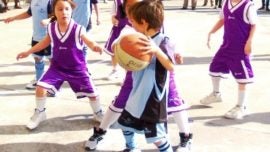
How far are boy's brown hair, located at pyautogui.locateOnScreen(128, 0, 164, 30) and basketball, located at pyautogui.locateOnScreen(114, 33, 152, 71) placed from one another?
0.13m

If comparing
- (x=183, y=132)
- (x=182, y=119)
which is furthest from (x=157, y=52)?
(x=183, y=132)

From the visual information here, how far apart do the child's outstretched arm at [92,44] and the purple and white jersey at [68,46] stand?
8 centimetres

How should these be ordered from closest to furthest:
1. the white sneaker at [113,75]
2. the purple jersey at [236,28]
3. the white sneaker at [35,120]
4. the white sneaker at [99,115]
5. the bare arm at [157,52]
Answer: the bare arm at [157,52] → the white sneaker at [35,120] → the white sneaker at [99,115] → the purple jersey at [236,28] → the white sneaker at [113,75]

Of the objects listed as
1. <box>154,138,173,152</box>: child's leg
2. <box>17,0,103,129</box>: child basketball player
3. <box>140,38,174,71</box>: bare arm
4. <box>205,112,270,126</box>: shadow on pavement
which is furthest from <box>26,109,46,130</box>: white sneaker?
<box>140,38,174,71</box>: bare arm

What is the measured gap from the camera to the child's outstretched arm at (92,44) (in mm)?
4512

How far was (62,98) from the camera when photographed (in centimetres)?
605

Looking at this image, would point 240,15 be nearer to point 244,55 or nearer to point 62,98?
point 244,55

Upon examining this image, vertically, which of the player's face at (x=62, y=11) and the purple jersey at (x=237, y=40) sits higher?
the player's face at (x=62, y=11)

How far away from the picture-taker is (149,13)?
331 cm

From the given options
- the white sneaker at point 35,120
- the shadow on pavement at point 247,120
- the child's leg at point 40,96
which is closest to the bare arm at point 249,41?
the shadow on pavement at point 247,120

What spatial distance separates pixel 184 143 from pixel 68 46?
5.19 ft

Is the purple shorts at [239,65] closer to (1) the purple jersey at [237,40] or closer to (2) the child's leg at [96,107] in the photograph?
(1) the purple jersey at [237,40]

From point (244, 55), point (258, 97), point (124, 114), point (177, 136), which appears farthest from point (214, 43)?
point (124, 114)

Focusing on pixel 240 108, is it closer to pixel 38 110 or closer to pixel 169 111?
pixel 169 111
